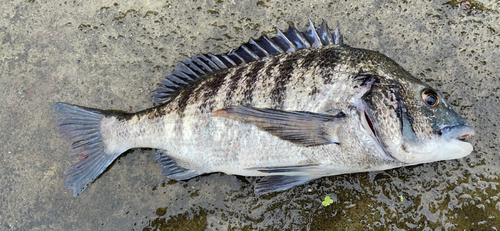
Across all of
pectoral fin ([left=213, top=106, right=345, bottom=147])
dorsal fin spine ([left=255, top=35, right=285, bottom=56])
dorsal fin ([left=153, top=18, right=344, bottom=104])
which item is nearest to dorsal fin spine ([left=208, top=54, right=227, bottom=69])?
dorsal fin ([left=153, top=18, right=344, bottom=104])

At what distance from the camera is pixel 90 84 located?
8.95 feet

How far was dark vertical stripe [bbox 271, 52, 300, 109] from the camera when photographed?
1.98 m

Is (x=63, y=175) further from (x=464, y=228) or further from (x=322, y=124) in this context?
(x=464, y=228)

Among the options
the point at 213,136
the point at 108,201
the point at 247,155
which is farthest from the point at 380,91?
the point at 108,201

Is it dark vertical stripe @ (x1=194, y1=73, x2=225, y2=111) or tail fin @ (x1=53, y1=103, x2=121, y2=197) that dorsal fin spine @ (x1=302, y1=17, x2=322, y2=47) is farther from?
tail fin @ (x1=53, y1=103, x2=121, y2=197)

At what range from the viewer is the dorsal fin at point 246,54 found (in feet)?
7.52

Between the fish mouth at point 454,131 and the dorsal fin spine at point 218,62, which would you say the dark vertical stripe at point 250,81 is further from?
the fish mouth at point 454,131

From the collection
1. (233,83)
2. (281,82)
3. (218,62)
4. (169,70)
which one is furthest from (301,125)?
(169,70)

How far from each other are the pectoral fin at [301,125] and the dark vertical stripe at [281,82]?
4.7 inches

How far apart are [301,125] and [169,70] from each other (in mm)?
1378

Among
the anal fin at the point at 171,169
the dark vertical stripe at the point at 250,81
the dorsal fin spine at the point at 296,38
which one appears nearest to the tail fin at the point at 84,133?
the anal fin at the point at 171,169

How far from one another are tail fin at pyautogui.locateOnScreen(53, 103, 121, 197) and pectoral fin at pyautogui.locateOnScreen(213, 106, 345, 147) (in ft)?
4.22

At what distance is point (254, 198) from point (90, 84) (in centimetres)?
169

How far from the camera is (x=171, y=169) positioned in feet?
7.91
